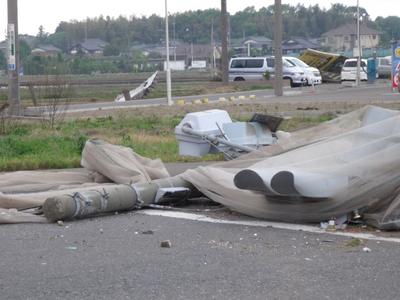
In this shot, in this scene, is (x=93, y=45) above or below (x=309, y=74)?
above

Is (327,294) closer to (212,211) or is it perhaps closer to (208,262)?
(208,262)

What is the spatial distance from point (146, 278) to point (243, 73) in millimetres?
48290

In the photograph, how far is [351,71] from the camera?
53.1 meters

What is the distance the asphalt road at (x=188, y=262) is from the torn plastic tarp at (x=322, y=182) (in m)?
0.34

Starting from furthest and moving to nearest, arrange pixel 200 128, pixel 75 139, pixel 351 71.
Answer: pixel 351 71 → pixel 75 139 → pixel 200 128

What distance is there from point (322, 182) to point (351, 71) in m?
45.7

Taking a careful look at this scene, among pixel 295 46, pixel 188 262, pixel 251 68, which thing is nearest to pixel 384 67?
pixel 251 68

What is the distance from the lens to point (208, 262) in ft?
23.3

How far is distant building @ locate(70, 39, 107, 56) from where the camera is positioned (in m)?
132

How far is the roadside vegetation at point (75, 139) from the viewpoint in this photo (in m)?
14.3

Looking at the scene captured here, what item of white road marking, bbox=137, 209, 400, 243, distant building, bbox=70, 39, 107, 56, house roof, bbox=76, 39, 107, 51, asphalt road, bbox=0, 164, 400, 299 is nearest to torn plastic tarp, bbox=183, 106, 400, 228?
white road marking, bbox=137, 209, 400, 243

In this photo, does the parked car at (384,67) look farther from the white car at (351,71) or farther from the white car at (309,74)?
the white car at (309,74)

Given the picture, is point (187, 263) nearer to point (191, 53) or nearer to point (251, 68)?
point (251, 68)

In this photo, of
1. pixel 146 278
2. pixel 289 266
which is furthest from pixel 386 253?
pixel 146 278
